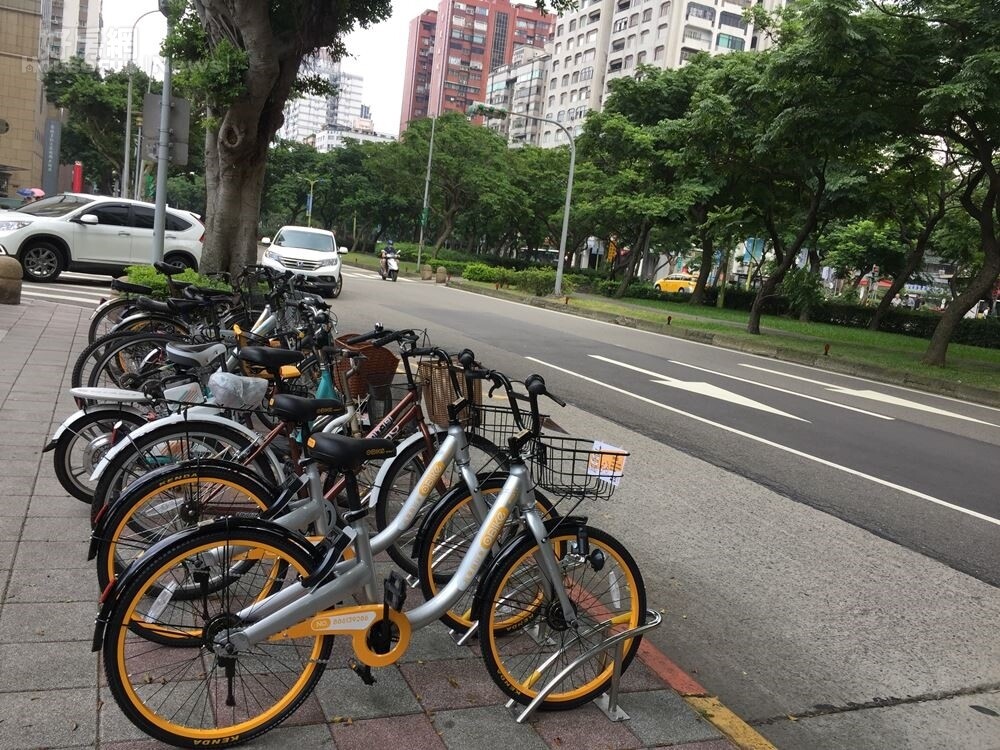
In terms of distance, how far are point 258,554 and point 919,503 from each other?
562 cm

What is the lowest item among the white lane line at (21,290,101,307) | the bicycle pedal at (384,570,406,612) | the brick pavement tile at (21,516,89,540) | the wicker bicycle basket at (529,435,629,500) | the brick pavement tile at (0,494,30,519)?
the brick pavement tile at (0,494,30,519)

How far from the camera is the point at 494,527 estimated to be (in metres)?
2.89

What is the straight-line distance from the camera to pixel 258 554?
2.61 meters

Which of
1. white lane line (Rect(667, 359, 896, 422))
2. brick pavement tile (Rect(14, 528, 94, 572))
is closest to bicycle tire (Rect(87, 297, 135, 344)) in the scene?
brick pavement tile (Rect(14, 528, 94, 572))

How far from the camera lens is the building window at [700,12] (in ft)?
248

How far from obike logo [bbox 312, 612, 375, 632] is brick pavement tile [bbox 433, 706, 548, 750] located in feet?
1.48

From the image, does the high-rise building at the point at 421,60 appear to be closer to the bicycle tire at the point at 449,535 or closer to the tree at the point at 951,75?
the tree at the point at 951,75

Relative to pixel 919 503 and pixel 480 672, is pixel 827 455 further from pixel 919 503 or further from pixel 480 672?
pixel 480 672

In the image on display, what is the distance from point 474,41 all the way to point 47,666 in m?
148

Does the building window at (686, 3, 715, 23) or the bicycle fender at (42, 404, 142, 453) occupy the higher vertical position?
the building window at (686, 3, 715, 23)

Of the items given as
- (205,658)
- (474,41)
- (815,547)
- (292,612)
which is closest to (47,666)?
(205,658)

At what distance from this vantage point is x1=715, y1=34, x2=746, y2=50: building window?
77.1 meters

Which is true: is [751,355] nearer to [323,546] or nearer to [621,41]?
[323,546]

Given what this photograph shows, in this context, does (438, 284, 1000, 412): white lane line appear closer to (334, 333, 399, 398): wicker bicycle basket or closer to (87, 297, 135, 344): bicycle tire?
(334, 333, 399, 398): wicker bicycle basket
